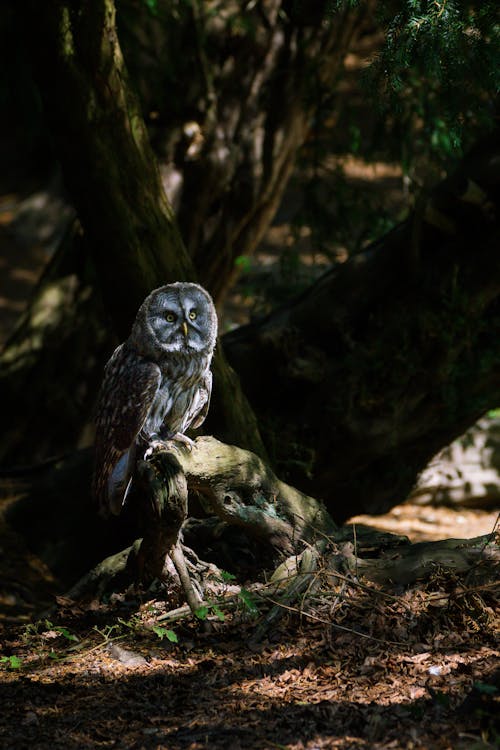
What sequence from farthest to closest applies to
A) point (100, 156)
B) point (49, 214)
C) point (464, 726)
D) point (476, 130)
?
point (49, 214)
point (476, 130)
point (100, 156)
point (464, 726)

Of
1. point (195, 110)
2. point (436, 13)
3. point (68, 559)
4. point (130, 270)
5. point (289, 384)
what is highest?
point (195, 110)

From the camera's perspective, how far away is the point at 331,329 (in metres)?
6.21

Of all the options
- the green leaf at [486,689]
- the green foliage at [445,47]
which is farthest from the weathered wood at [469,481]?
the green leaf at [486,689]

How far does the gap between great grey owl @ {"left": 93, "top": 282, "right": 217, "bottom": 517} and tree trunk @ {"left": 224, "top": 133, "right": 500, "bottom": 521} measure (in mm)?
1748

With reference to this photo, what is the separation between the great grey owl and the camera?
4.22 meters

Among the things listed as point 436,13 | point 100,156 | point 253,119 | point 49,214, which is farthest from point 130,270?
point 49,214

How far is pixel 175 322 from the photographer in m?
4.33

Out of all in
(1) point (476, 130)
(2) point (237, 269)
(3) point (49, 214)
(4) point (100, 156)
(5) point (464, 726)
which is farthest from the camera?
(3) point (49, 214)

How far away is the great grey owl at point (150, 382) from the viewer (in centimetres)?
422

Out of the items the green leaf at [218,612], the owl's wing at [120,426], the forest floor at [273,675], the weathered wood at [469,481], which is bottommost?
the forest floor at [273,675]

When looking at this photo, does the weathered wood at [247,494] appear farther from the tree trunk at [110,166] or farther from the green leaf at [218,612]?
the tree trunk at [110,166]

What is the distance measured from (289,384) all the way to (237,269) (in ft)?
6.67

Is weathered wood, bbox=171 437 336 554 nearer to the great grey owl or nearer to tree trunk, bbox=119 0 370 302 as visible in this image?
the great grey owl

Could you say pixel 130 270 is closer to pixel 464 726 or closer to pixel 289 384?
pixel 289 384
